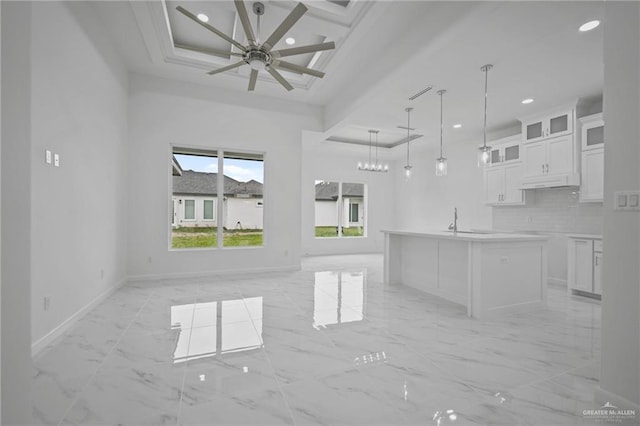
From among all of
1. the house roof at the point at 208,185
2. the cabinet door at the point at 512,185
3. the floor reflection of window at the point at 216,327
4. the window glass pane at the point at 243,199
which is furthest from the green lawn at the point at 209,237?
the cabinet door at the point at 512,185

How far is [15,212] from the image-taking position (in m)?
0.99

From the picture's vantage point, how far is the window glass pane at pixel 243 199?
560 centimetres

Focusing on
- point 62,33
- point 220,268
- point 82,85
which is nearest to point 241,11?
point 62,33

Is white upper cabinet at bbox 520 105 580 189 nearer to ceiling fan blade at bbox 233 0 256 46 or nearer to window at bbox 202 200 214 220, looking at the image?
ceiling fan blade at bbox 233 0 256 46

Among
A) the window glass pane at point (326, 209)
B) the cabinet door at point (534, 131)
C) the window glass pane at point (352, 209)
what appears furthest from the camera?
the window glass pane at point (352, 209)

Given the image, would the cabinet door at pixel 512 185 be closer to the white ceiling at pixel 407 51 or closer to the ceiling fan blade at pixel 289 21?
the white ceiling at pixel 407 51

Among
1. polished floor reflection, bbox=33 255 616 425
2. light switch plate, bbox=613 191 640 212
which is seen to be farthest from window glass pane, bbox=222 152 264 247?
light switch plate, bbox=613 191 640 212

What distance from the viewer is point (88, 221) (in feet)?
10.8

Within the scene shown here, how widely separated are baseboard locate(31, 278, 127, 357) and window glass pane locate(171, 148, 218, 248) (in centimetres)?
150

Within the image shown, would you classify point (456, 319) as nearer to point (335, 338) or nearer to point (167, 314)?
point (335, 338)

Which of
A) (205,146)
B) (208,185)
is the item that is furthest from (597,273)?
(205,146)

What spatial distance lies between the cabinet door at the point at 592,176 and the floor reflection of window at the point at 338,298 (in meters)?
3.65

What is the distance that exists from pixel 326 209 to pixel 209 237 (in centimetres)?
413

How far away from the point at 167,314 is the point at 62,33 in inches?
117
